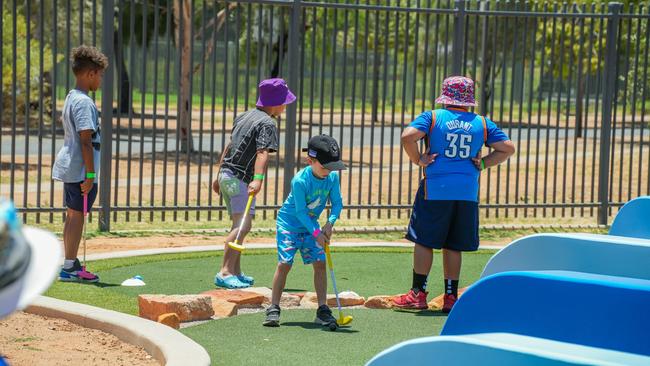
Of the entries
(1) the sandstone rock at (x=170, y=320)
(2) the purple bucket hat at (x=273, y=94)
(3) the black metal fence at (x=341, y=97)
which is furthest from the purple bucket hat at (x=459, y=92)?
(3) the black metal fence at (x=341, y=97)

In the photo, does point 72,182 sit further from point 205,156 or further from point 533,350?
point 205,156

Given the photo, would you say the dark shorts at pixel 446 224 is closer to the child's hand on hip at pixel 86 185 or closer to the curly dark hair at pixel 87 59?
A: the child's hand on hip at pixel 86 185

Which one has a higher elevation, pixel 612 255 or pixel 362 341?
pixel 612 255

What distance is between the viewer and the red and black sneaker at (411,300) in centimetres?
760

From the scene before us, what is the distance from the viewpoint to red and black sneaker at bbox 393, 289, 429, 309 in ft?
24.9

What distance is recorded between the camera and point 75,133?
26.5 feet

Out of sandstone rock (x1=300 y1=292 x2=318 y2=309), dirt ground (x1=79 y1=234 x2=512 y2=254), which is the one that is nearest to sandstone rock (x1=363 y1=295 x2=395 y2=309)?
sandstone rock (x1=300 y1=292 x2=318 y2=309)

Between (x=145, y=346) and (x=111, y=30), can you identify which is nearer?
(x=145, y=346)

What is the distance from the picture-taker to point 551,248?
6375 mm

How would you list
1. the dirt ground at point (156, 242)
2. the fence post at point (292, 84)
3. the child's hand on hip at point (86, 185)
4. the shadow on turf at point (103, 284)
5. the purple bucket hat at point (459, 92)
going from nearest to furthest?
the purple bucket hat at point (459, 92)
the child's hand on hip at point (86, 185)
the shadow on turf at point (103, 284)
the dirt ground at point (156, 242)
the fence post at point (292, 84)

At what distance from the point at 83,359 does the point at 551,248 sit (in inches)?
A: 103

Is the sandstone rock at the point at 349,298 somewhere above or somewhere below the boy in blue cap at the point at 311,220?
below

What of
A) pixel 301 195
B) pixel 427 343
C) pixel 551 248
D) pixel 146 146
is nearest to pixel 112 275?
pixel 301 195

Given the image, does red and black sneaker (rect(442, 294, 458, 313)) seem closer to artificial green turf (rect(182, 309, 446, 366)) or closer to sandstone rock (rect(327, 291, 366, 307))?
artificial green turf (rect(182, 309, 446, 366))
